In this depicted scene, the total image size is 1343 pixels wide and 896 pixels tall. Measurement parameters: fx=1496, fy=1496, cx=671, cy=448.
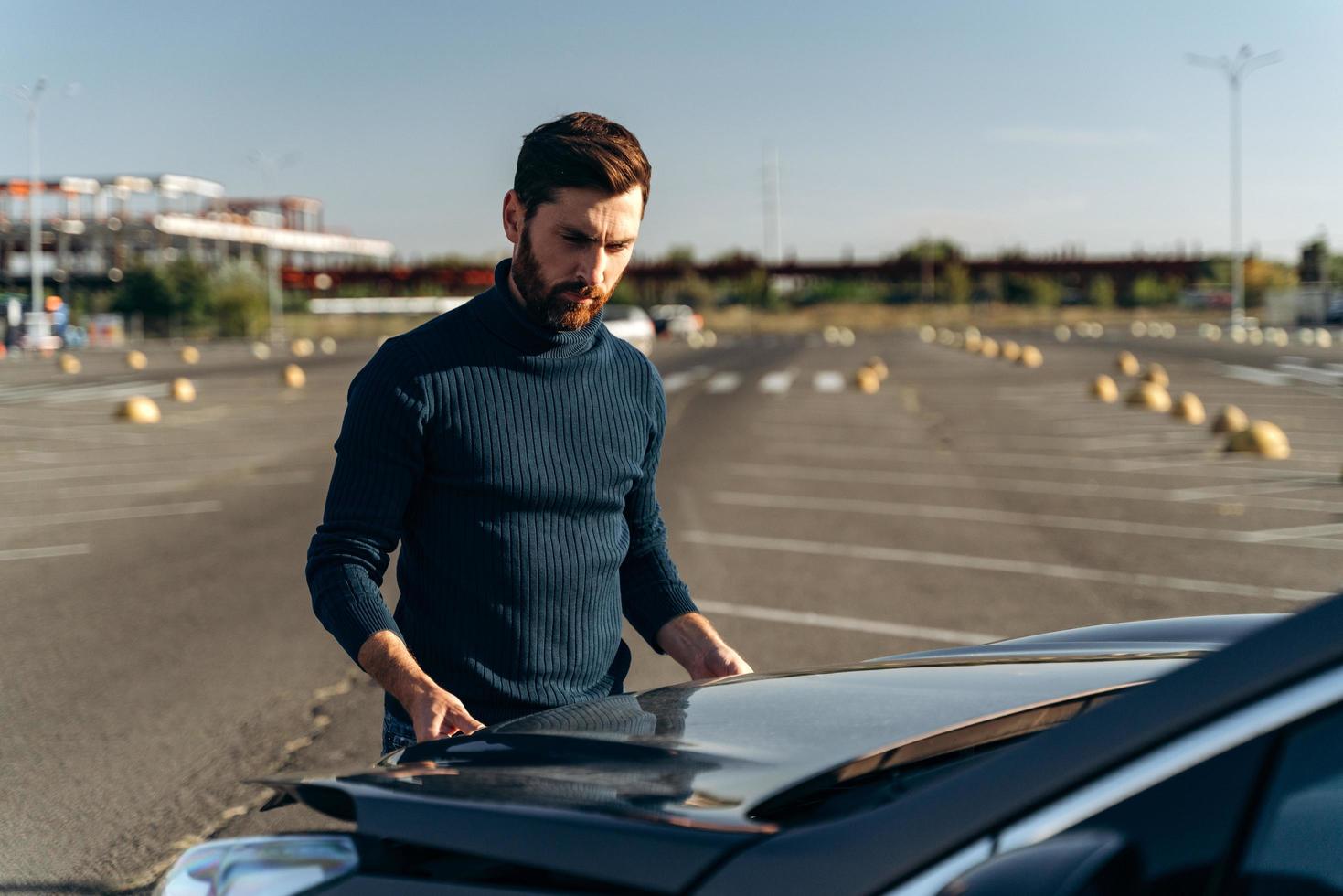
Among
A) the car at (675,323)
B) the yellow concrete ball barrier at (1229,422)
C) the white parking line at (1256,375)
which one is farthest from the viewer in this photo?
the car at (675,323)

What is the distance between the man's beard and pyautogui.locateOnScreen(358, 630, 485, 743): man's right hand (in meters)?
0.61

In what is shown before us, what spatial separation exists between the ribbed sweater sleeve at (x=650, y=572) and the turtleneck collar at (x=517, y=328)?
26cm

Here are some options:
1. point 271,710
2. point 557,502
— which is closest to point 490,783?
point 557,502

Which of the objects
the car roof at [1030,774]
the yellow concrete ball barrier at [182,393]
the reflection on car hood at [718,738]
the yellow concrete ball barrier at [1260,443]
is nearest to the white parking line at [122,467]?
the yellow concrete ball barrier at [182,393]

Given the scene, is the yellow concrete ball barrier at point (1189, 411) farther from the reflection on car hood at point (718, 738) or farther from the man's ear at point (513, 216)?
the reflection on car hood at point (718, 738)

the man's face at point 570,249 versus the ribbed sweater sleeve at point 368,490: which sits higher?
the man's face at point 570,249

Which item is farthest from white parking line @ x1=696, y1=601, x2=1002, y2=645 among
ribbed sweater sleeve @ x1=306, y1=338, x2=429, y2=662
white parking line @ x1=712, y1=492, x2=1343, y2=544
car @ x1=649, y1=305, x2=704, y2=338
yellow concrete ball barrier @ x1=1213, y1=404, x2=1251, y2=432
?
car @ x1=649, y1=305, x2=704, y2=338

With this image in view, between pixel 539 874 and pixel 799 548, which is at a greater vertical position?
pixel 539 874

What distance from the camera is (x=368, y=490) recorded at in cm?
253

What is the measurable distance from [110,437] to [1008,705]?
18886mm

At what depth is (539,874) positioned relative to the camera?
161 centimetres

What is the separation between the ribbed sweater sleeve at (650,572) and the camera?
9.55 ft

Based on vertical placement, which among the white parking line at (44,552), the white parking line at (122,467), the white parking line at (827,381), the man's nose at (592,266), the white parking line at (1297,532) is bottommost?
the white parking line at (827,381)

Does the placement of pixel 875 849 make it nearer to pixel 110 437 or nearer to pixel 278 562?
pixel 278 562
